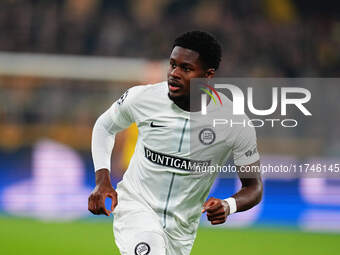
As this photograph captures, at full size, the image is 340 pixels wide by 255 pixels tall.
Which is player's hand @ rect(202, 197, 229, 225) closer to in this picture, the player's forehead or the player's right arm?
the player's right arm

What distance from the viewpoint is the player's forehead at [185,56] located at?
415cm

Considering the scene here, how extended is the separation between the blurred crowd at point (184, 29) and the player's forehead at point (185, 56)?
26.9ft

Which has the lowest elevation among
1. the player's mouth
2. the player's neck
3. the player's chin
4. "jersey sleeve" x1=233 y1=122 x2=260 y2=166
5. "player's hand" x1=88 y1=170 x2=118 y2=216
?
"player's hand" x1=88 y1=170 x2=118 y2=216

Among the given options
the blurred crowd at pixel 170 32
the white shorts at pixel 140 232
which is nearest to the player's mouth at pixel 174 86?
the white shorts at pixel 140 232

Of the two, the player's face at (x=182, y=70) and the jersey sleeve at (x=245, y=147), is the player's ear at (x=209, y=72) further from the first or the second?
the jersey sleeve at (x=245, y=147)

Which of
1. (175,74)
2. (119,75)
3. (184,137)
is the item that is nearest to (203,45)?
(175,74)

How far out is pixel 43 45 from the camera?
13211 millimetres

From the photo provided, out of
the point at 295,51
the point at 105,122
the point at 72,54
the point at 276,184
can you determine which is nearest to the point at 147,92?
the point at 105,122

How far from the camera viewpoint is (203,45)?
423 centimetres

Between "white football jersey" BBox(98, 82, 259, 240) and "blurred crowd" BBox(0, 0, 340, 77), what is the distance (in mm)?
8133

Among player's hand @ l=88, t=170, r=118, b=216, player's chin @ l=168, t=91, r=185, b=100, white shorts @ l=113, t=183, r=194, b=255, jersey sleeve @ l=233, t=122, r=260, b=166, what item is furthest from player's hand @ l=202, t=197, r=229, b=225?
player's chin @ l=168, t=91, r=185, b=100

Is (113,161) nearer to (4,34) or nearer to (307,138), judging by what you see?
(307,138)

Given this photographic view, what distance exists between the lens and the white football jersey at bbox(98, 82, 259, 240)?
421 centimetres

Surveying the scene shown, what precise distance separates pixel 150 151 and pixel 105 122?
0.44 meters
